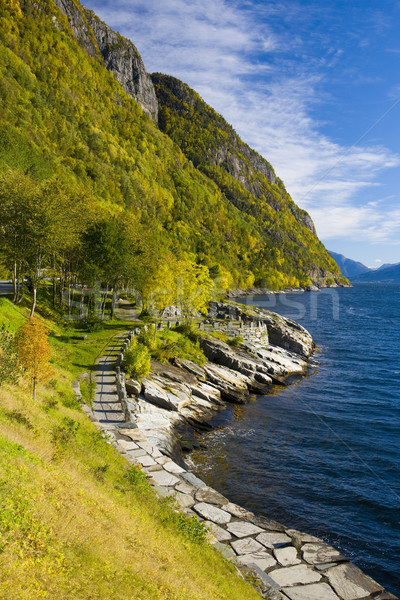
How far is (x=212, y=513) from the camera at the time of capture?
46.1ft

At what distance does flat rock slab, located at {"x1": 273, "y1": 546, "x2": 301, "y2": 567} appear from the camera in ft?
40.3

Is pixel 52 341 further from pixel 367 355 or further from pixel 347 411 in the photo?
pixel 367 355

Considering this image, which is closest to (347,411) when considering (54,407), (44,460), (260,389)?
(260,389)

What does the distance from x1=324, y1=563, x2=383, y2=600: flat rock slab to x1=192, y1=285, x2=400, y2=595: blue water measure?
9.48 ft

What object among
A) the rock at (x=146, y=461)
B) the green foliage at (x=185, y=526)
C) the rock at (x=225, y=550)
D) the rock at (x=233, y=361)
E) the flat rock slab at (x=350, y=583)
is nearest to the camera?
the green foliage at (x=185, y=526)

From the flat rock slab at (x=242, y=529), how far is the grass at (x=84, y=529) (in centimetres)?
232

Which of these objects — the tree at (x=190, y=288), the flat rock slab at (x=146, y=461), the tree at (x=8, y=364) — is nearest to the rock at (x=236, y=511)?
the flat rock slab at (x=146, y=461)

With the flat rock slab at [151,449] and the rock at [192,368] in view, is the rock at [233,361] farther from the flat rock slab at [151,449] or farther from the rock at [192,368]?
the flat rock slab at [151,449]

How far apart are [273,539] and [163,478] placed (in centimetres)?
474

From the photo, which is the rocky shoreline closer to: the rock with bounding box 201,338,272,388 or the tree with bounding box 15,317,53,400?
the rock with bounding box 201,338,272,388

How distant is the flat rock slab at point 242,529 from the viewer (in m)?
13.3

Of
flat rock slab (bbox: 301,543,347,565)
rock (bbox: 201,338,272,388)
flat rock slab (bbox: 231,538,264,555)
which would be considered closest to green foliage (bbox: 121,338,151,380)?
rock (bbox: 201,338,272,388)

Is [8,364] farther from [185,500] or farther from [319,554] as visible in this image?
[319,554]

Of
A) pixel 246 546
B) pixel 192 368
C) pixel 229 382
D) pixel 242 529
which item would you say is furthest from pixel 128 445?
pixel 229 382
